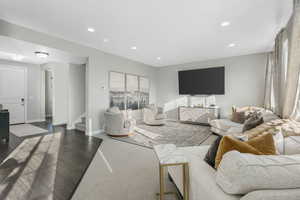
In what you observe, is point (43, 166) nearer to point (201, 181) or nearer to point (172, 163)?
point (172, 163)

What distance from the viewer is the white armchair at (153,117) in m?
5.64

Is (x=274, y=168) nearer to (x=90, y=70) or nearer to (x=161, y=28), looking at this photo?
(x=161, y=28)

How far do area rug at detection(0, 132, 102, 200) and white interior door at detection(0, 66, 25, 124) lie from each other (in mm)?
3110

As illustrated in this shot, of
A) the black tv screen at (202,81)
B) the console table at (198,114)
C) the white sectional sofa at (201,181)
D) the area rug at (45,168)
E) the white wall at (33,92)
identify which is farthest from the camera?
the white wall at (33,92)

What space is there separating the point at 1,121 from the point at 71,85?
2.13 meters

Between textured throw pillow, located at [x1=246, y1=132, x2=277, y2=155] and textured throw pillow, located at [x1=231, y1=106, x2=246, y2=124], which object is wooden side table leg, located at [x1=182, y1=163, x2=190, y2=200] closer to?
textured throw pillow, located at [x1=246, y1=132, x2=277, y2=155]

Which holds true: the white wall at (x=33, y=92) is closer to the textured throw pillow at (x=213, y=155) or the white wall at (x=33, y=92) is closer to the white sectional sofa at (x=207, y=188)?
the white sectional sofa at (x=207, y=188)

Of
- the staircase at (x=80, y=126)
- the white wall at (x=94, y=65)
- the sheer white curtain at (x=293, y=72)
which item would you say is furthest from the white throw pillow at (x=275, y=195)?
the staircase at (x=80, y=126)

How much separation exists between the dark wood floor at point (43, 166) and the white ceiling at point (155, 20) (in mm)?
2788

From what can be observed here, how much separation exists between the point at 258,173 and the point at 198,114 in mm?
5101

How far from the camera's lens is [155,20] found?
281 cm

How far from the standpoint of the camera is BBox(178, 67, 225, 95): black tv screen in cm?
558

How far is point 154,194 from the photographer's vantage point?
5.85 ft

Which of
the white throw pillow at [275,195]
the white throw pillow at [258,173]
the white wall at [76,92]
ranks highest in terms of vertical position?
the white wall at [76,92]
